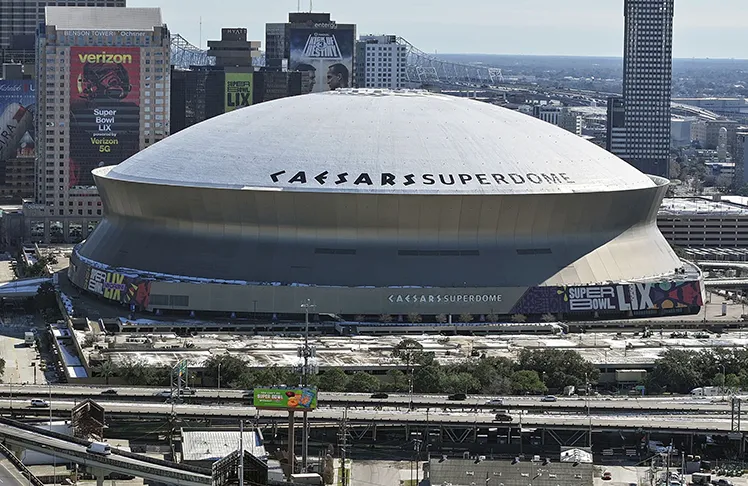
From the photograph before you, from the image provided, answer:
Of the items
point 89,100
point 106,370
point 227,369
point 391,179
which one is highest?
point 89,100

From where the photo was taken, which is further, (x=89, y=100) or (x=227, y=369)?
(x=89, y=100)

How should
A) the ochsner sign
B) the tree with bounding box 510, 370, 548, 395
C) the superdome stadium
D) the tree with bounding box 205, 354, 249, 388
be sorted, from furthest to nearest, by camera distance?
the ochsner sign < the superdome stadium < the tree with bounding box 205, 354, 249, 388 < the tree with bounding box 510, 370, 548, 395

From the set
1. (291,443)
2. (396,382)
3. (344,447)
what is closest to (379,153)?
(396,382)

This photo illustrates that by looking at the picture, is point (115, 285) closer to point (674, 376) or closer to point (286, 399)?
point (674, 376)

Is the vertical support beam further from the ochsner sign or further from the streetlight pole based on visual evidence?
the ochsner sign

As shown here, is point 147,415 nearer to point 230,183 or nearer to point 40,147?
point 230,183

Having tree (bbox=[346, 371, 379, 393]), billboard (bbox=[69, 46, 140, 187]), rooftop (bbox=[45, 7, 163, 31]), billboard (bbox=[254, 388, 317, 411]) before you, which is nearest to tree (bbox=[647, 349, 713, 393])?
tree (bbox=[346, 371, 379, 393])

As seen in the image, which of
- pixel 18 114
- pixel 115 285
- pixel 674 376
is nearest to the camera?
pixel 674 376
